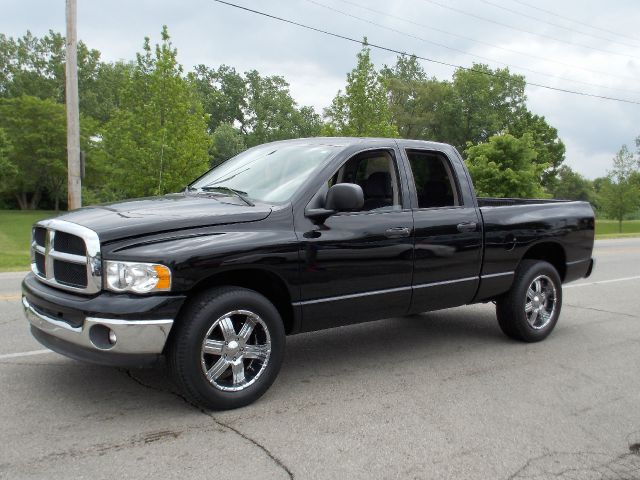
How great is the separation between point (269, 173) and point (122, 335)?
188 cm

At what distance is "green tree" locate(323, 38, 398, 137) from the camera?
82.1 ft

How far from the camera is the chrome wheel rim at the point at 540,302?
623 centimetres

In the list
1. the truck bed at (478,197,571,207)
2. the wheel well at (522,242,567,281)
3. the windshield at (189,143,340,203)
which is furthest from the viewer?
the truck bed at (478,197,571,207)

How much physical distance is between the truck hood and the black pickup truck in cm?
1

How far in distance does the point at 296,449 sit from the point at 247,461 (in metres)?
0.31

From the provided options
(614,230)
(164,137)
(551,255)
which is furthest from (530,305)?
(614,230)

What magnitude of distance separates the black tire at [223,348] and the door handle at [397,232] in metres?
1.20

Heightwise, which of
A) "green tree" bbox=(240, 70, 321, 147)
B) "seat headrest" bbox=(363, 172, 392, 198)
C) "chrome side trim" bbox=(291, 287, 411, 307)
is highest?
"green tree" bbox=(240, 70, 321, 147)

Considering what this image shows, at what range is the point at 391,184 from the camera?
529cm

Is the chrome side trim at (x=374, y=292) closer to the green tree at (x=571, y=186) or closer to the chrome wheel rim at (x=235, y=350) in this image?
the chrome wheel rim at (x=235, y=350)

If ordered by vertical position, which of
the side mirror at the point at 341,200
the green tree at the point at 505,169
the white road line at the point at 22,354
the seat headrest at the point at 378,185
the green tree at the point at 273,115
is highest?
the green tree at the point at 273,115

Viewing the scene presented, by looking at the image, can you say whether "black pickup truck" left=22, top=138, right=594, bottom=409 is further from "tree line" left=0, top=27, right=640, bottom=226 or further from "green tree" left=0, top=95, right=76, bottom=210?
"green tree" left=0, top=95, right=76, bottom=210

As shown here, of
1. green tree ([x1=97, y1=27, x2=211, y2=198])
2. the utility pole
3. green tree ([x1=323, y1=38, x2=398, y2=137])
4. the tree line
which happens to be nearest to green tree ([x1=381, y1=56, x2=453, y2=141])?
the tree line

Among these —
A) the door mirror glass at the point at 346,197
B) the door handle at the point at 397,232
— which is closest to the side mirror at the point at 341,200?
the door mirror glass at the point at 346,197
